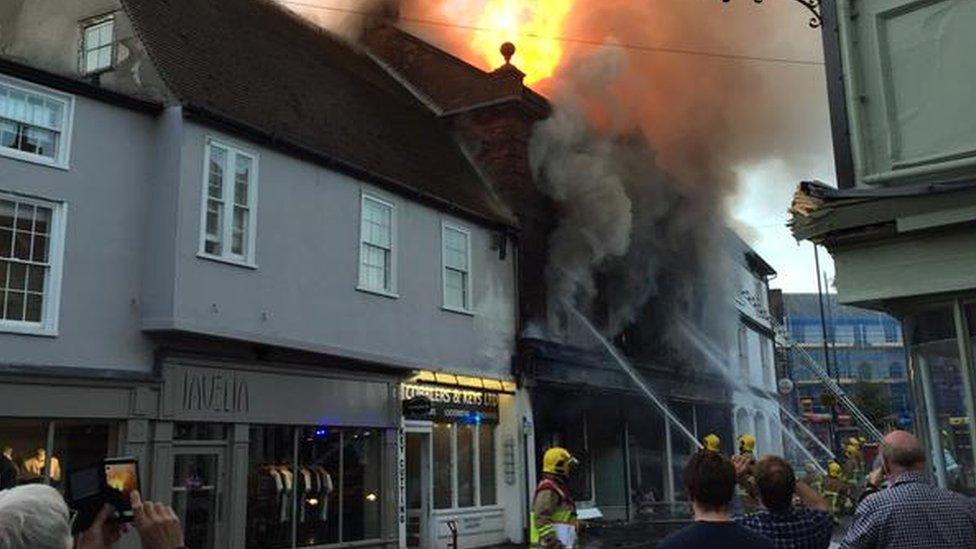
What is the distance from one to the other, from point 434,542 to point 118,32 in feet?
31.8

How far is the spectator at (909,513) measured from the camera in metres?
3.91

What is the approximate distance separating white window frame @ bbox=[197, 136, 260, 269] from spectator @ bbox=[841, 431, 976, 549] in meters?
9.55

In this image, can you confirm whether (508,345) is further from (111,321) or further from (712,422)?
(712,422)

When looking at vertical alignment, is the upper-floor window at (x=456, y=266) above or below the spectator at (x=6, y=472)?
above

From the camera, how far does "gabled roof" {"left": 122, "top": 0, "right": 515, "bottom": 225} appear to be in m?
13.0

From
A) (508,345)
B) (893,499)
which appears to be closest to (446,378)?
(508,345)

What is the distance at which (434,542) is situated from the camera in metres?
15.5

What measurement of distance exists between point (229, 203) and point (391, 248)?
141 inches

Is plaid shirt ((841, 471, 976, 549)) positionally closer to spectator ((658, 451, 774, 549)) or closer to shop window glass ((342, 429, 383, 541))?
spectator ((658, 451, 774, 549))

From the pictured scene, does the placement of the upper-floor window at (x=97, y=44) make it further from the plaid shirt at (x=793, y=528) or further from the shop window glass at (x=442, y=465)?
the plaid shirt at (x=793, y=528)

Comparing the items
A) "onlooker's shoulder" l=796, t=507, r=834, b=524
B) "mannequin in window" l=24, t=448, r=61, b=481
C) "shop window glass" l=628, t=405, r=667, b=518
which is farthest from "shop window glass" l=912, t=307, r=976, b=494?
"shop window glass" l=628, t=405, r=667, b=518

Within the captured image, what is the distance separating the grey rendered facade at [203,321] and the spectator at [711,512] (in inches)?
348

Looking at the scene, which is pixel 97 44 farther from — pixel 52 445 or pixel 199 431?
pixel 52 445

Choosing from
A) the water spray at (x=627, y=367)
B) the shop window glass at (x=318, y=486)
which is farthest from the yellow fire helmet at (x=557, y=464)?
the water spray at (x=627, y=367)
